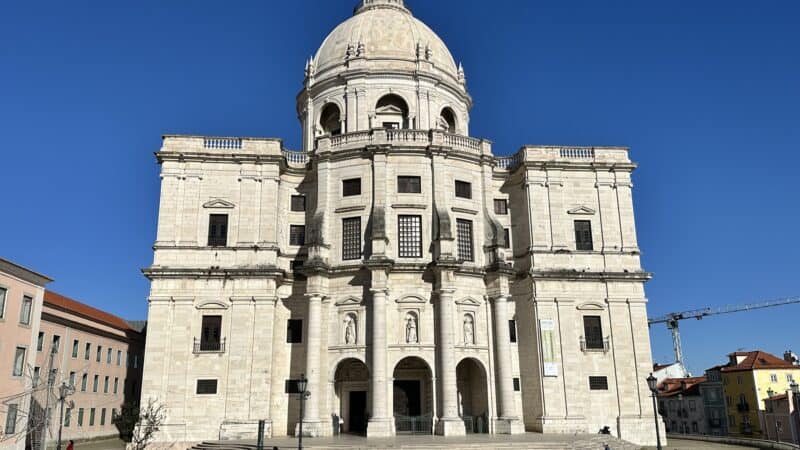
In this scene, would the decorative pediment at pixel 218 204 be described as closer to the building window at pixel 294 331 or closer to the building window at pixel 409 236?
the building window at pixel 294 331

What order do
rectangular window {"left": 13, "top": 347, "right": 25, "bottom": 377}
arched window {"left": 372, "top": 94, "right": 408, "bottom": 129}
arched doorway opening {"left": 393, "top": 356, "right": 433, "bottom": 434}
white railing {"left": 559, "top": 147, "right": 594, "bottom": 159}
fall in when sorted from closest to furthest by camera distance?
1. rectangular window {"left": 13, "top": 347, "right": 25, "bottom": 377}
2. arched doorway opening {"left": 393, "top": 356, "right": 433, "bottom": 434}
3. white railing {"left": 559, "top": 147, "right": 594, "bottom": 159}
4. arched window {"left": 372, "top": 94, "right": 408, "bottom": 129}

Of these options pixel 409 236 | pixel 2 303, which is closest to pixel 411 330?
pixel 409 236

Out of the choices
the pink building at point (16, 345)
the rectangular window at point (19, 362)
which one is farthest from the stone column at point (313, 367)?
the rectangular window at point (19, 362)

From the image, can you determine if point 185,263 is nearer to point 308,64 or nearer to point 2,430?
point 2,430

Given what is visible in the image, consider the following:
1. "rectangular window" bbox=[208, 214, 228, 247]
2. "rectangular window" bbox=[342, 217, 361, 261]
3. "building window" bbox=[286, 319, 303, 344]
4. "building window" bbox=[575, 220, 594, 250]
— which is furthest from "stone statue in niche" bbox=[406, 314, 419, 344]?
"building window" bbox=[575, 220, 594, 250]

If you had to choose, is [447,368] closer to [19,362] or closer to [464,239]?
[464,239]

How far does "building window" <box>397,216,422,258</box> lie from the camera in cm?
3391

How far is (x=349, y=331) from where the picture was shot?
3275 centimetres

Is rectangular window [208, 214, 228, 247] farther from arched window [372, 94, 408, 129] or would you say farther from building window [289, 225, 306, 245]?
arched window [372, 94, 408, 129]

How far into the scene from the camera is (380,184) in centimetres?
3431

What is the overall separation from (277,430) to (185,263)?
407 inches

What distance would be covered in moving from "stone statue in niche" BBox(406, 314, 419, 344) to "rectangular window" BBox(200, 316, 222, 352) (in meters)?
10.0

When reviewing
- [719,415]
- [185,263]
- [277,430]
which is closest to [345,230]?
[185,263]

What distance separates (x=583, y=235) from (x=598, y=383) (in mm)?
8651
